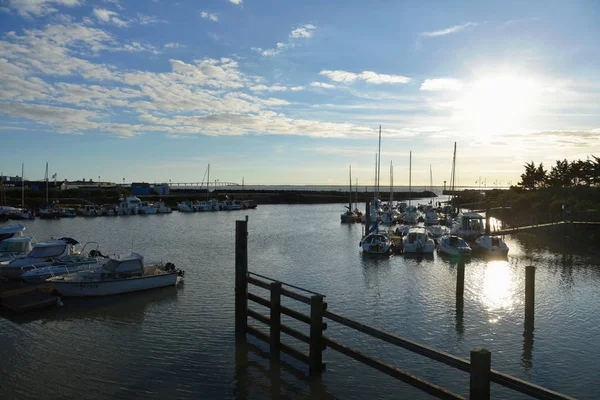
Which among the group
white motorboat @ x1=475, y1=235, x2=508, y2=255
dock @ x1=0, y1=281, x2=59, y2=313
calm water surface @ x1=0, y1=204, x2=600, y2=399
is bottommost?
calm water surface @ x1=0, y1=204, x2=600, y2=399

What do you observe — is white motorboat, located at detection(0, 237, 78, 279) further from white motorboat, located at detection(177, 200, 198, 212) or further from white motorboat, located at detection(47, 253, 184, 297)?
white motorboat, located at detection(177, 200, 198, 212)

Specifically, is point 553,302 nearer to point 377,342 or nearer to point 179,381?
point 377,342

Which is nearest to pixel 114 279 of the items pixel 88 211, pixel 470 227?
pixel 470 227

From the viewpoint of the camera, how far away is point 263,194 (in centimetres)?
16475

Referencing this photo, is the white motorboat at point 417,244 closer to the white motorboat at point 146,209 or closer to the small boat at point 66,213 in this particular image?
the small boat at point 66,213

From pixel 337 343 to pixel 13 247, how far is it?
91.3 feet

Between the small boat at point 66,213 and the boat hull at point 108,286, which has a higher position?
the small boat at point 66,213

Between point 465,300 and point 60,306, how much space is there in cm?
2081

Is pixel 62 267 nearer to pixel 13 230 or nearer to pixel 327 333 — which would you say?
pixel 13 230

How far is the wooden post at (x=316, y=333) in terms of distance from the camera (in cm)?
1359

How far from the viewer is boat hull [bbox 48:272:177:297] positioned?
24.9 meters

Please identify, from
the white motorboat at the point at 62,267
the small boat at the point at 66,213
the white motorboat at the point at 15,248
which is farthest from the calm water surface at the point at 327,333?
the small boat at the point at 66,213

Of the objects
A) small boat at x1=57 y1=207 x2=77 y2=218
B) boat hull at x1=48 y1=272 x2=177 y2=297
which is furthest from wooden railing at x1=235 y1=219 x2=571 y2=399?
small boat at x1=57 y1=207 x2=77 y2=218

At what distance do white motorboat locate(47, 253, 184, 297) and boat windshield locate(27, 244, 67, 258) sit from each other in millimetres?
5593
